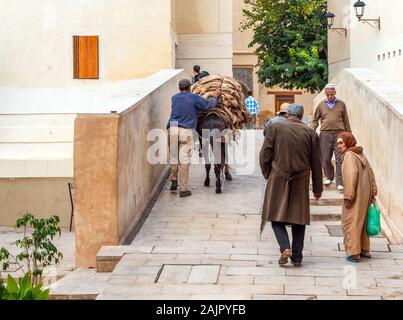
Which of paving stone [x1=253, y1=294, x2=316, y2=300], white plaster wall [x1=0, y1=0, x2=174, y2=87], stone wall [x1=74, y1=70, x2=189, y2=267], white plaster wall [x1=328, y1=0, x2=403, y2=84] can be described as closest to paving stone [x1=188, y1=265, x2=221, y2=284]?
paving stone [x1=253, y1=294, x2=316, y2=300]

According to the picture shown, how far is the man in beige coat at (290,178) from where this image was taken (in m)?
8.05

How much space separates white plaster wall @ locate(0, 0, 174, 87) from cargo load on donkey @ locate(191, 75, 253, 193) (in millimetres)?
6643

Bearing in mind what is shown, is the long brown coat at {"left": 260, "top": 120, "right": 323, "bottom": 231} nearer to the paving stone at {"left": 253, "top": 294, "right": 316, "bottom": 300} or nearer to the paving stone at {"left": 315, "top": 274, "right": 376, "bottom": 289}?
the paving stone at {"left": 315, "top": 274, "right": 376, "bottom": 289}

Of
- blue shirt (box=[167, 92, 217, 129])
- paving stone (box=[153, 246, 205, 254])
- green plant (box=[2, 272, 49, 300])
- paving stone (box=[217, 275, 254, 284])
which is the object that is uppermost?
blue shirt (box=[167, 92, 217, 129])

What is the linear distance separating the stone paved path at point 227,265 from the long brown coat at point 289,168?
548mm

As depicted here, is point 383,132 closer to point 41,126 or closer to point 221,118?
point 221,118

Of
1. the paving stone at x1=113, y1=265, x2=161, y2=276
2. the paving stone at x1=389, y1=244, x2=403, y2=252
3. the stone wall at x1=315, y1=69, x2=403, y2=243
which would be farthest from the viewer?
the stone wall at x1=315, y1=69, x2=403, y2=243

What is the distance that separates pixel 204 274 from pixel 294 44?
72.7 ft

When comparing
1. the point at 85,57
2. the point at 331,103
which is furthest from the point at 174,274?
the point at 85,57

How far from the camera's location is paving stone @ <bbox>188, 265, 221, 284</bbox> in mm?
7441

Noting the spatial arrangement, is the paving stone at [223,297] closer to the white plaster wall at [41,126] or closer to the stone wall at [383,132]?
the stone wall at [383,132]

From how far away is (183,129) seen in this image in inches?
448

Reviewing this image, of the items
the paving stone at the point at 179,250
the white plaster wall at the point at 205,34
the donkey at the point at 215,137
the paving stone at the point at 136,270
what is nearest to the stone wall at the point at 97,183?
the paving stone at the point at 179,250

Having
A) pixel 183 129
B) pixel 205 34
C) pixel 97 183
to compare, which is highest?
pixel 205 34
